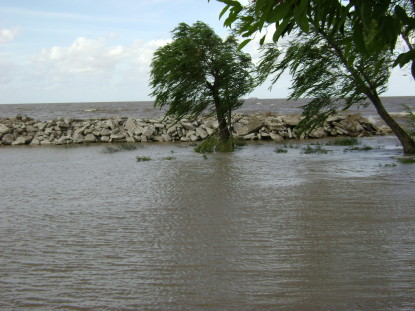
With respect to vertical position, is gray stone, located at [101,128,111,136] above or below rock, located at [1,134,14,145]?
above

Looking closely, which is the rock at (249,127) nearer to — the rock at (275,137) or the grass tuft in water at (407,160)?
the rock at (275,137)

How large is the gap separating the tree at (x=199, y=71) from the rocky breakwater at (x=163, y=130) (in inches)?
201

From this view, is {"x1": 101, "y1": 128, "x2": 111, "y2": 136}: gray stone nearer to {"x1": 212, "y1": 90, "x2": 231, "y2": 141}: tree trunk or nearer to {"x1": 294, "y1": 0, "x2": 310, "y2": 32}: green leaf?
{"x1": 212, "y1": 90, "x2": 231, "y2": 141}: tree trunk

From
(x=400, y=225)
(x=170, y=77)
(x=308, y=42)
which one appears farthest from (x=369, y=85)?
(x=400, y=225)

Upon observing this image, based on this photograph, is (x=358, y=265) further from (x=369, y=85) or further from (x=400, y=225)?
(x=369, y=85)

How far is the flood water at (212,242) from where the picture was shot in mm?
3467

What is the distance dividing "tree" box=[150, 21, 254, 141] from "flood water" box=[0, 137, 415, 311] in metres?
6.96

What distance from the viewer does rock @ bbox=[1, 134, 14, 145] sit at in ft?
72.8

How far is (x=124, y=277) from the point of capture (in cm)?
392

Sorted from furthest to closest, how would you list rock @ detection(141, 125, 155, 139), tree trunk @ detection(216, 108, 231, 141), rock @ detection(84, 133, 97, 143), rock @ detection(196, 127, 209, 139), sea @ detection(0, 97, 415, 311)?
rock @ detection(141, 125, 155, 139), rock @ detection(84, 133, 97, 143), rock @ detection(196, 127, 209, 139), tree trunk @ detection(216, 108, 231, 141), sea @ detection(0, 97, 415, 311)

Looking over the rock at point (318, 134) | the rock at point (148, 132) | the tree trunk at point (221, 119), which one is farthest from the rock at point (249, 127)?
the tree trunk at point (221, 119)

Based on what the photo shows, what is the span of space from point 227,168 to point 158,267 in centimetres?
723

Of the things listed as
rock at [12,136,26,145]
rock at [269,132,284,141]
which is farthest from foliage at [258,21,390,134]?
rock at [12,136,26,145]

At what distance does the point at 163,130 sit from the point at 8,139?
807 centimetres
